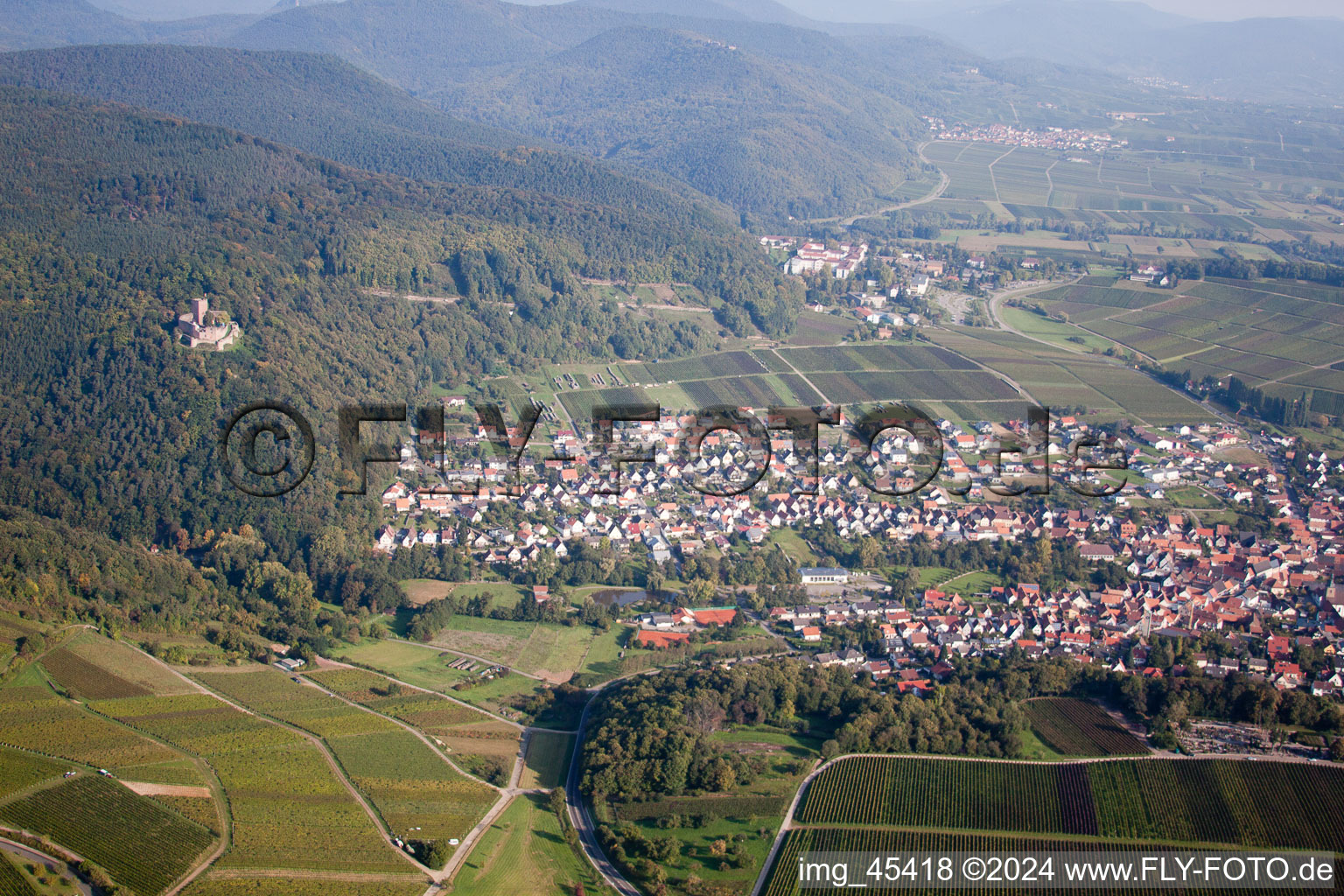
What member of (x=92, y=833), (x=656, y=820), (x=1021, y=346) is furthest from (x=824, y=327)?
(x=92, y=833)

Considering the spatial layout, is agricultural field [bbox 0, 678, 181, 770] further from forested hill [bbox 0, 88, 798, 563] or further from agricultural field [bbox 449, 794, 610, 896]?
forested hill [bbox 0, 88, 798, 563]

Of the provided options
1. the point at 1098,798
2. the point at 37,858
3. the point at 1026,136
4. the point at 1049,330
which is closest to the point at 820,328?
the point at 1049,330

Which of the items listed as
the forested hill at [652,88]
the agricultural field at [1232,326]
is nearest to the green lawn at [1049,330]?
the agricultural field at [1232,326]

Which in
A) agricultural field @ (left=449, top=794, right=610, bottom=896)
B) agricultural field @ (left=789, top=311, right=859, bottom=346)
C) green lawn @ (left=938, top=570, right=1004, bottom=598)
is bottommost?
agricultural field @ (left=449, top=794, right=610, bottom=896)

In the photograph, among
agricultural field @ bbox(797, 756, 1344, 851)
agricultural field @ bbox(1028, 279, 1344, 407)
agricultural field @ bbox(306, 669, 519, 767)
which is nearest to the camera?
agricultural field @ bbox(797, 756, 1344, 851)

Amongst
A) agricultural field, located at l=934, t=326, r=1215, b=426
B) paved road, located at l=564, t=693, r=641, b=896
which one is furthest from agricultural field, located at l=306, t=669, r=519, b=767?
agricultural field, located at l=934, t=326, r=1215, b=426

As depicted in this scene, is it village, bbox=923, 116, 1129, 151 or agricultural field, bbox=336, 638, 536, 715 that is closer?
agricultural field, bbox=336, 638, 536, 715

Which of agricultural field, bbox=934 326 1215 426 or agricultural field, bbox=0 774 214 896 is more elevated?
agricultural field, bbox=934 326 1215 426

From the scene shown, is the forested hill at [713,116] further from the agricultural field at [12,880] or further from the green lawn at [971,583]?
the agricultural field at [12,880]
